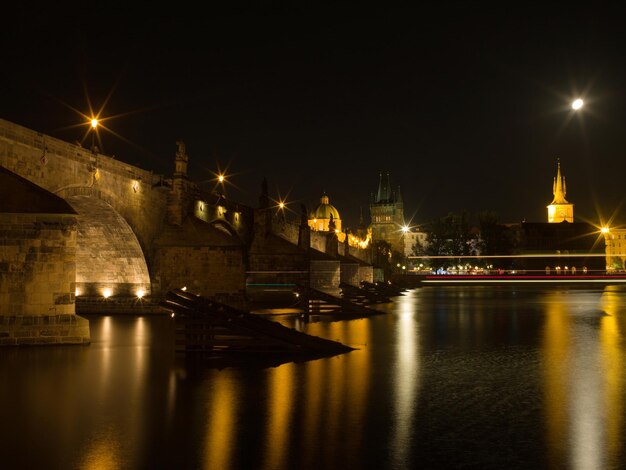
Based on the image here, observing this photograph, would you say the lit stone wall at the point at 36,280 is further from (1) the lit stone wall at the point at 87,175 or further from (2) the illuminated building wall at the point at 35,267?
(1) the lit stone wall at the point at 87,175

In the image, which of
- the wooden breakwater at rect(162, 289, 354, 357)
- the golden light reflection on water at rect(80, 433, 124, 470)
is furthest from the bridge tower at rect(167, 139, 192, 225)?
the golden light reflection on water at rect(80, 433, 124, 470)

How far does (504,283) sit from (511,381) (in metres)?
77.2

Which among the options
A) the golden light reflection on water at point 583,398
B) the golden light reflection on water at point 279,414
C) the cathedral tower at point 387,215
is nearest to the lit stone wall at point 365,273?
the golden light reflection on water at point 583,398

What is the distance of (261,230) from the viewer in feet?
146

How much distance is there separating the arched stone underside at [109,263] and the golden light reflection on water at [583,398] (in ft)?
62.6

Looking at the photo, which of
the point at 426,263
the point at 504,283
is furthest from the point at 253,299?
the point at 426,263

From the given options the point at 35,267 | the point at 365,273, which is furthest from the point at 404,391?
the point at 365,273

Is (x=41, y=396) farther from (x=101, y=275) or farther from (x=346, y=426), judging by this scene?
(x=101, y=275)

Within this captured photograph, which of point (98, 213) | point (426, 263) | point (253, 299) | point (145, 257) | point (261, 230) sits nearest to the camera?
point (98, 213)

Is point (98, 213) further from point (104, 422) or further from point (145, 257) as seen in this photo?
point (104, 422)

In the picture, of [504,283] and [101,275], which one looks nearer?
[101,275]

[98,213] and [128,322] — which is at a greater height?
[98,213]

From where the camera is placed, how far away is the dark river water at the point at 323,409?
7.04m

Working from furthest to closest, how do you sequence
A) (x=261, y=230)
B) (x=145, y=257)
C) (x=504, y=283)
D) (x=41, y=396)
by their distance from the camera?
(x=504, y=283) < (x=261, y=230) < (x=145, y=257) < (x=41, y=396)
